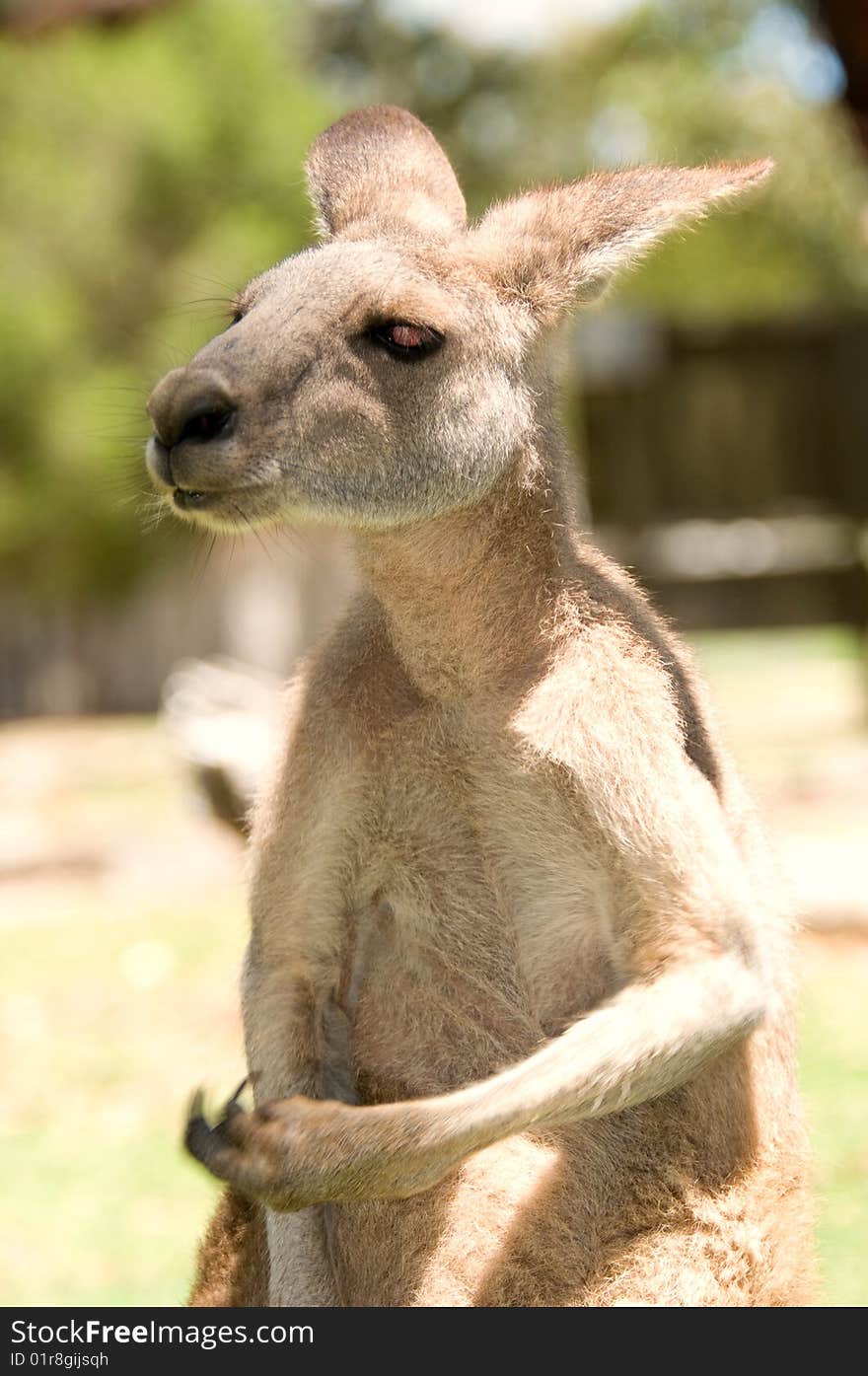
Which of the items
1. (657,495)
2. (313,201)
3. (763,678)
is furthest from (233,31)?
(313,201)

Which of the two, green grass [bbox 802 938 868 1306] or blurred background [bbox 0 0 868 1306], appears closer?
green grass [bbox 802 938 868 1306]

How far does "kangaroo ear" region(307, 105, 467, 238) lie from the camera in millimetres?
3174

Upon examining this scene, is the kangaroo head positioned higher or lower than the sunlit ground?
higher

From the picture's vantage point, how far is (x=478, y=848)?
283 cm

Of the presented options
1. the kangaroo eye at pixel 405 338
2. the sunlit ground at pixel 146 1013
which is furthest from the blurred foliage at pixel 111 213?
the kangaroo eye at pixel 405 338

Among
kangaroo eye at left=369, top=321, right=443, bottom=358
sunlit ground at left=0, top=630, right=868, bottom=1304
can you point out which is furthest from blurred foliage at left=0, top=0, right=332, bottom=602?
kangaroo eye at left=369, top=321, right=443, bottom=358

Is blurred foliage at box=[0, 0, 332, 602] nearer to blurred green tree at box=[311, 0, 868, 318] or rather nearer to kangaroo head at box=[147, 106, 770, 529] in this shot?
blurred green tree at box=[311, 0, 868, 318]

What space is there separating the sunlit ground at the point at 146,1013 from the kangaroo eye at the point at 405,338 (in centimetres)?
125

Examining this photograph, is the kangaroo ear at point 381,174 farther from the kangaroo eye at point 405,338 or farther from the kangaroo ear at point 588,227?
the kangaroo eye at point 405,338

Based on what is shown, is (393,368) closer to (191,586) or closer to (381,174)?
(381,174)

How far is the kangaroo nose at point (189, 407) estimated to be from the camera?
8.82 feet

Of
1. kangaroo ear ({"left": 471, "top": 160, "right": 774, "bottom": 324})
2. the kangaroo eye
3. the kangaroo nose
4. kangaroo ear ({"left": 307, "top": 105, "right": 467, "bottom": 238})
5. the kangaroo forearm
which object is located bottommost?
A: the kangaroo forearm

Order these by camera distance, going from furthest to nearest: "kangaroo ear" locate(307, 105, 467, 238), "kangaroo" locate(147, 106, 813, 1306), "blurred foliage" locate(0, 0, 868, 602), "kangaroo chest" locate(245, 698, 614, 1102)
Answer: "blurred foliage" locate(0, 0, 868, 602) < "kangaroo ear" locate(307, 105, 467, 238) < "kangaroo chest" locate(245, 698, 614, 1102) < "kangaroo" locate(147, 106, 813, 1306)

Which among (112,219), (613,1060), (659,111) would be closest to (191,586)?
(112,219)
